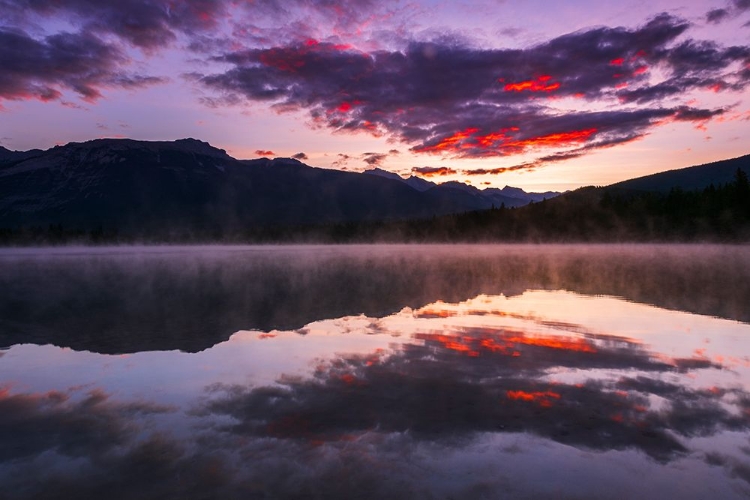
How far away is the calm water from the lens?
23.1 feet

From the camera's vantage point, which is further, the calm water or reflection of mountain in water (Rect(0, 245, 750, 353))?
reflection of mountain in water (Rect(0, 245, 750, 353))

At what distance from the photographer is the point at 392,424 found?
920cm

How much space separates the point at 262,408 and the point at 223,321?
11.5m

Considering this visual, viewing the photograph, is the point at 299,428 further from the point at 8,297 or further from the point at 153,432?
the point at 8,297

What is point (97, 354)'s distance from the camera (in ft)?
49.4

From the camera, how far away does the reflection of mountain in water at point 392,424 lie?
6.95m

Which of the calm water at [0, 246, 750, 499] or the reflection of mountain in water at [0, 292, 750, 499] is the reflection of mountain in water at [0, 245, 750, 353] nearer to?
the calm water at [0, 246, 750, 499]

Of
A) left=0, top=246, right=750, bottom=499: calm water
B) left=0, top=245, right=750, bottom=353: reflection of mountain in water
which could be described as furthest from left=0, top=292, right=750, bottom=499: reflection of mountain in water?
left=0, top=245, right=750, bottom=353: reflection of mountain in water

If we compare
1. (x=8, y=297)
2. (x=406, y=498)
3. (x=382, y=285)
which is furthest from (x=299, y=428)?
(x=8, y=297)

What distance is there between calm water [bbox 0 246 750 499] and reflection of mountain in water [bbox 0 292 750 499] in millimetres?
42

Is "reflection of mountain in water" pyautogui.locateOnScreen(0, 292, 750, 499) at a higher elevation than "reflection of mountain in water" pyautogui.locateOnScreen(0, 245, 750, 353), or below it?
higher

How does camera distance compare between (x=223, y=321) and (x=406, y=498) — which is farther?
(x=223, y=321)

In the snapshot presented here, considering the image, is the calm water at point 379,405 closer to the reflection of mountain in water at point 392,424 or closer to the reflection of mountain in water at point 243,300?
the reflection of mountain in water at point 392,424

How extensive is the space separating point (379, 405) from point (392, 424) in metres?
1.07
